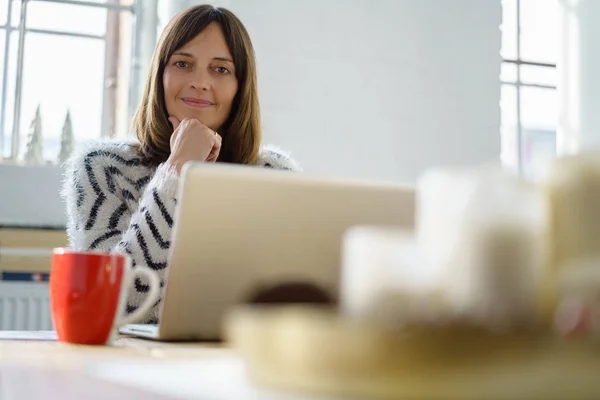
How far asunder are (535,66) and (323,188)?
2.69 metres

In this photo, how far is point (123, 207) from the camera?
67.7 inches

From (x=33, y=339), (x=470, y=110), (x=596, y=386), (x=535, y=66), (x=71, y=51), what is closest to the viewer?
(x=596, y=386)

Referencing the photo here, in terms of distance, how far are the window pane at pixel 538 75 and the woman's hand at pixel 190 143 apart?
201 cm

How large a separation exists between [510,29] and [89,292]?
2.73 m

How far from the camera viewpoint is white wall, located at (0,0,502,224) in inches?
108

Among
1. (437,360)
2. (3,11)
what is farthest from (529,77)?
(437,360)

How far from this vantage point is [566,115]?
3.12m

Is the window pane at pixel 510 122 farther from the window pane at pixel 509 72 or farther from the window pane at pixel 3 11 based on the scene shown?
the window pane at pixel 3 11

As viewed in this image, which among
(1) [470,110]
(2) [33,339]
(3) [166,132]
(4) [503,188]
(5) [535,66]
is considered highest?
(5) [535,66]

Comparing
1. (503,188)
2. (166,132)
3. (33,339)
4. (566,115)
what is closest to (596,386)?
(503,188)

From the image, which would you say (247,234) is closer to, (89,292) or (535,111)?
(89,292)

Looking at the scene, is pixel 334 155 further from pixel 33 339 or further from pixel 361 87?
pixel 33 339

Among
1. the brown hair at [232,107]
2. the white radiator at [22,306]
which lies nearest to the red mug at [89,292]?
the brown hair at [232,107]

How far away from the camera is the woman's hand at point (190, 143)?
1539 mm
